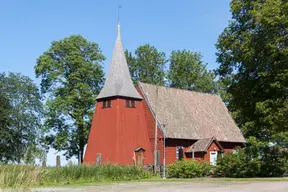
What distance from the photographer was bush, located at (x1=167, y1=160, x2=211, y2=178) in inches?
1254

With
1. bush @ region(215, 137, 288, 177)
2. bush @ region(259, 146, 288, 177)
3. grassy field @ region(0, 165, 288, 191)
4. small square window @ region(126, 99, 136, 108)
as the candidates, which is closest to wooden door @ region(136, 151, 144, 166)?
small square window @ region(126, 99, 136, 108)

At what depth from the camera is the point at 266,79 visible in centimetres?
2873

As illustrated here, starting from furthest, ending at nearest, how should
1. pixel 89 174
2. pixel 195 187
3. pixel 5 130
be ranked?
pixel 5 130
pixel 89 174
pixel 195 187

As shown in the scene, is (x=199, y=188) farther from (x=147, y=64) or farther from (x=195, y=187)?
(x=147, y=64)

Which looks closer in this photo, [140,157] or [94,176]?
[94,176]

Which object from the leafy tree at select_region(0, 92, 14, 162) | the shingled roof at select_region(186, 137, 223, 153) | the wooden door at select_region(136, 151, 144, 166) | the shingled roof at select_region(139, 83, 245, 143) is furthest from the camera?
the leafy tree at select_region(0, 92, 14, 162)

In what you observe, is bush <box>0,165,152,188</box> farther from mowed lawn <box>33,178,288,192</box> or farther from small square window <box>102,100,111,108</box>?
small square window <box>102,100,111,108</box>

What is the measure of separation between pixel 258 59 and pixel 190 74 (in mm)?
38061

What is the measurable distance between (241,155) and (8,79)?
34871mm

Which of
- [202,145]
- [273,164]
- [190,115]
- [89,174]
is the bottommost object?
[89,174]

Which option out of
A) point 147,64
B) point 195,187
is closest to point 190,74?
point 147,64

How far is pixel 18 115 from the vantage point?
52.7m

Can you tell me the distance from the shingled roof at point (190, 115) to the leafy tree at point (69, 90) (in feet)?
32.9

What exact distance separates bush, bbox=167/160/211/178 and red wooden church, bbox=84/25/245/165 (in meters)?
7.34
